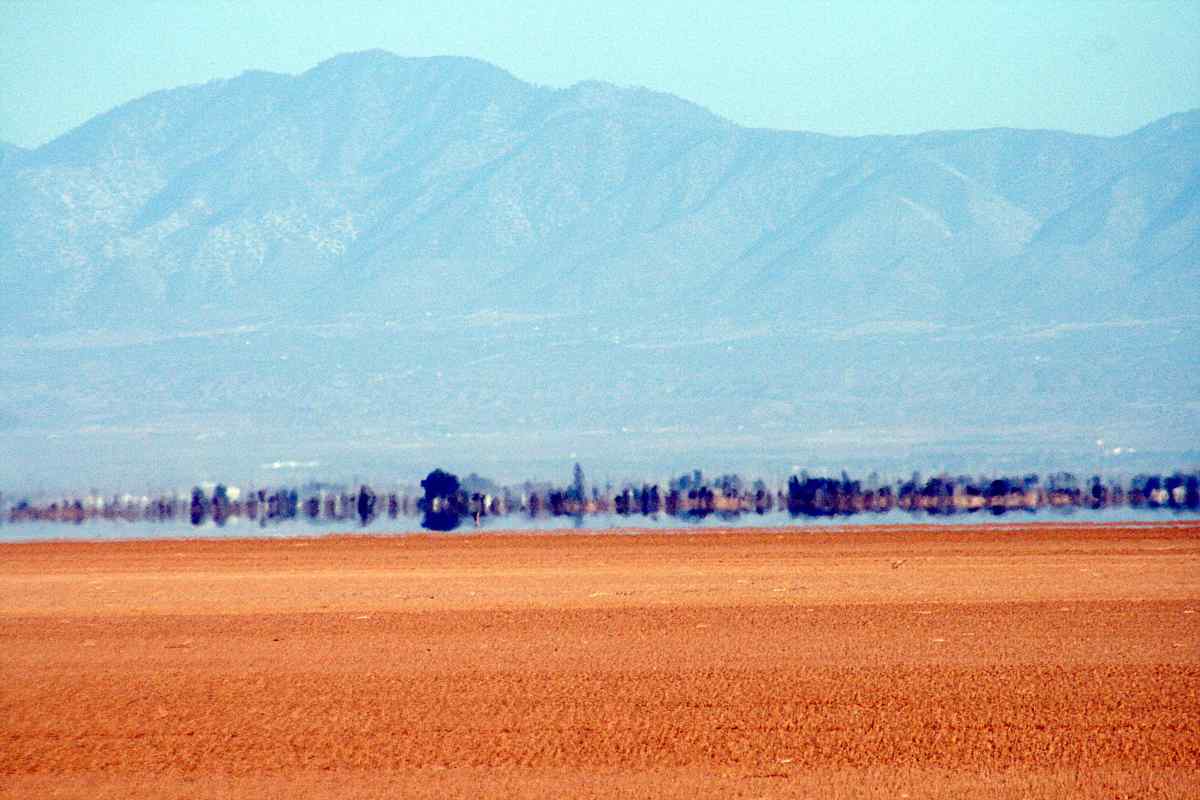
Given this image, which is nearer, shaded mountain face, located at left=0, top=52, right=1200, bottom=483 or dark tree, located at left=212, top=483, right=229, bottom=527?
dark tree, located at left=212, top=483, right=229, bottom=527

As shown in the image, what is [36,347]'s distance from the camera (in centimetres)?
14425

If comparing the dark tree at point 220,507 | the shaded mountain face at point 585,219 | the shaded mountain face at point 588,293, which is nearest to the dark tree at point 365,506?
the dark tree at point 220,507

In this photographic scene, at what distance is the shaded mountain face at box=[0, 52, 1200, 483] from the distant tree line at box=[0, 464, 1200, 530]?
3160 centimetres

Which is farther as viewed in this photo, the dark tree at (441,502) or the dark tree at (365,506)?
the dark tree at (365,506)

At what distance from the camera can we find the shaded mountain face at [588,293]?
12119 cm

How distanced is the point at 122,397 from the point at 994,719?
392ft

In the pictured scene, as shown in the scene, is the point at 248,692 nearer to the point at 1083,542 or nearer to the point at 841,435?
the point at 1083,542

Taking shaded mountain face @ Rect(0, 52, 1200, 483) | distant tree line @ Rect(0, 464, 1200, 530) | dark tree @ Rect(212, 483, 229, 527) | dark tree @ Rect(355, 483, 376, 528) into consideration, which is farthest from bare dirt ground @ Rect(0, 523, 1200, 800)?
shaded mountain face @ Rect(0, 52, 1200, 483)

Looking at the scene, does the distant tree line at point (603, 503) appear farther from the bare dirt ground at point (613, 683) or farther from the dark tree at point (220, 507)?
the bare dirt ground at point (613, 683)

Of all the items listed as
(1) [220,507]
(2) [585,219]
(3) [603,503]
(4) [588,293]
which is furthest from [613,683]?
(2) [585,219]

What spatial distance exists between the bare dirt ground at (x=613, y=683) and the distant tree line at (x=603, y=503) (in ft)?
62.2

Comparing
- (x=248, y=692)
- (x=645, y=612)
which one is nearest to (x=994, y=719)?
(x=248, y=692)

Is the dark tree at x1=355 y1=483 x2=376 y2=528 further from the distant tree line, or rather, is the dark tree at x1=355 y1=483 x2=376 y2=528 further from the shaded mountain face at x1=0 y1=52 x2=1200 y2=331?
the shaded mountain face at x1=0 y1=52 x2=1200 y2=331

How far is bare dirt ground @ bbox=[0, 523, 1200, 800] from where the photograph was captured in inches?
574
